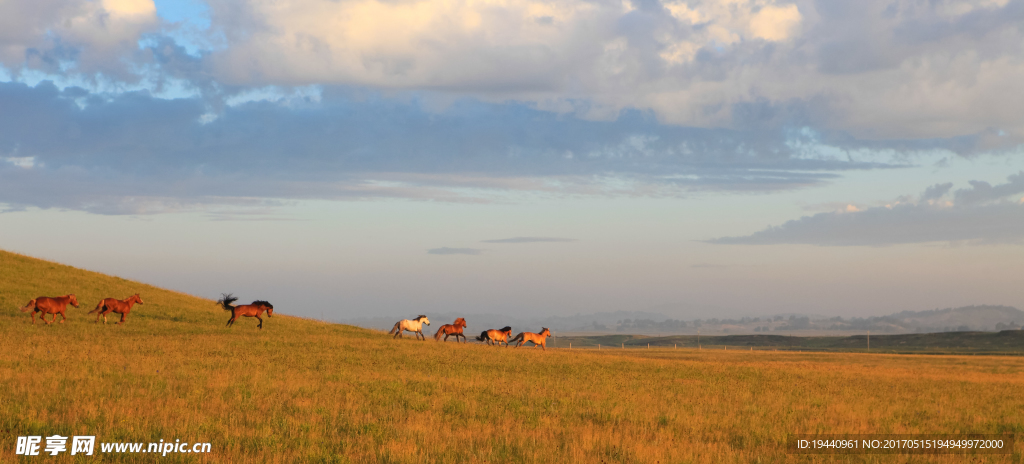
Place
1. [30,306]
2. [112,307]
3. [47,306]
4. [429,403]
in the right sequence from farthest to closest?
1. [112,307]
2. [30,306]
3. [47,306]
4. [429,403]

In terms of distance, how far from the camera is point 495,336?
4603cm

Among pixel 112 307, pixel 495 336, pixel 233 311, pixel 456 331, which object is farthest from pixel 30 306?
pixel 495 336

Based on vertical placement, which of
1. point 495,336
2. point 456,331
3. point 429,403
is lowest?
point 429,403

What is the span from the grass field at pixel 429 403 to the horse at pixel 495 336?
11064 millimetres

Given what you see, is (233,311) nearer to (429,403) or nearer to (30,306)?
(30,306)

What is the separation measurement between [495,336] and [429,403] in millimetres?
28843

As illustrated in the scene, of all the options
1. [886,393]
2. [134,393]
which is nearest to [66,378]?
[134,393]

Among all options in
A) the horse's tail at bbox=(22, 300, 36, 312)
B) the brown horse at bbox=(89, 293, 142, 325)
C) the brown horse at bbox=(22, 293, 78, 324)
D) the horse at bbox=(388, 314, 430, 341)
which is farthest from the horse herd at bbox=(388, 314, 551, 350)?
the horse's tail at bbox=(22, 300, 36, 312)

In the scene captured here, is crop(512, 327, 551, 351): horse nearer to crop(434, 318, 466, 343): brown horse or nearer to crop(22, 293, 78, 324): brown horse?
crop(434, 318, 466, 343): brown horse

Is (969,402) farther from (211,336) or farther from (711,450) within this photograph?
(211,336)

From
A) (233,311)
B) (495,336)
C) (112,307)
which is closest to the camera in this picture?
(112,307)

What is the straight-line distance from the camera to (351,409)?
1575 centimetres

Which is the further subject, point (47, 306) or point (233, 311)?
point (233, 311)

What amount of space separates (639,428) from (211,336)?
26549 millimetres
